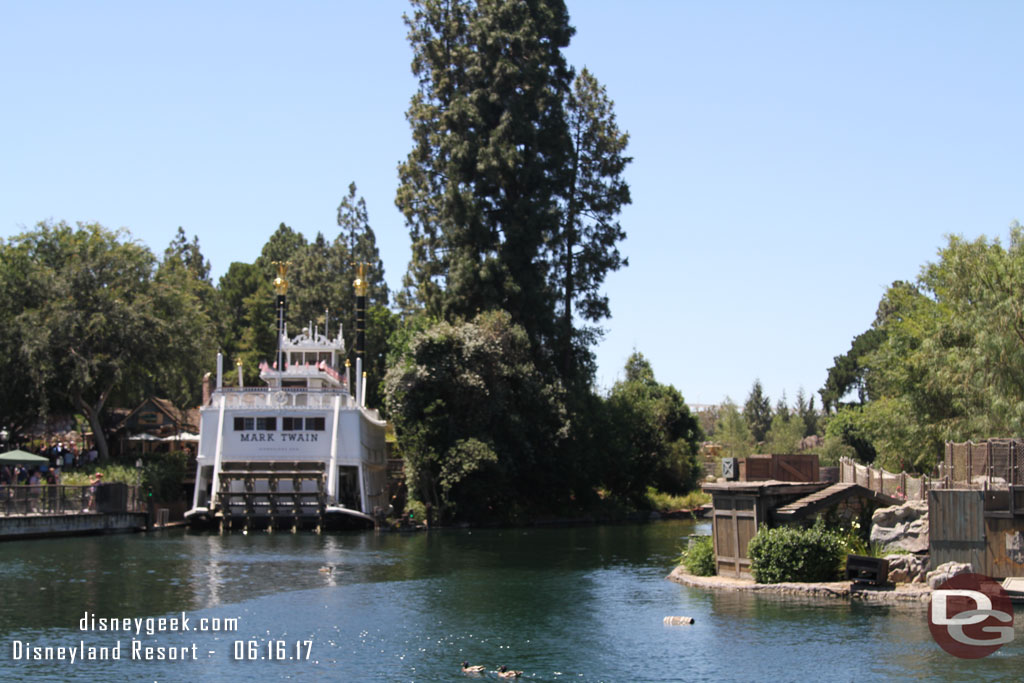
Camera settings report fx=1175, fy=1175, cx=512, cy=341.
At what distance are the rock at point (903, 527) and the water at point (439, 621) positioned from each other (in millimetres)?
2699

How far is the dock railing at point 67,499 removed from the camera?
1855 inches

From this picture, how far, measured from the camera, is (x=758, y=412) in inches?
5162

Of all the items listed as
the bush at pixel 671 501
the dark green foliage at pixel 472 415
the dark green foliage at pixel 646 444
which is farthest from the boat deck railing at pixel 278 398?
the bush at pixel 671 501

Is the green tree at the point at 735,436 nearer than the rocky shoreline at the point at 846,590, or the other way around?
the rocky shoreline at the point at 846,590

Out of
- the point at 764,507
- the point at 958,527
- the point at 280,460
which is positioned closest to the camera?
the point at 958,527

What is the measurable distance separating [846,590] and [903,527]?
8.24ft

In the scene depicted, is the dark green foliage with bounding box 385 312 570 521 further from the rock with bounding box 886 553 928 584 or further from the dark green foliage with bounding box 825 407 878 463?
the dark green foliage with bounding box 825 407 878 463

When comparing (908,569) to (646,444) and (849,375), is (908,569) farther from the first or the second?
(849,375)

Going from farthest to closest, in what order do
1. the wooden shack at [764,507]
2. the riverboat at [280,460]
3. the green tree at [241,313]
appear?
the green tree at [241,313]
the riverboat at [280,460]
the wooden shack at [764,507]

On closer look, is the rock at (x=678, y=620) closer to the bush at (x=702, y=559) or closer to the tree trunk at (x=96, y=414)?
the bush at (x=702, y=559)

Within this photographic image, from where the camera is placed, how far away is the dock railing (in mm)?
47128

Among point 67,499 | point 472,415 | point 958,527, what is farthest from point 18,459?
point 958,527

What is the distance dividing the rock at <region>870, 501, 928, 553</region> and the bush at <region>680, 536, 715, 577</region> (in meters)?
4.71

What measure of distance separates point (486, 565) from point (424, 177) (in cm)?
3603
